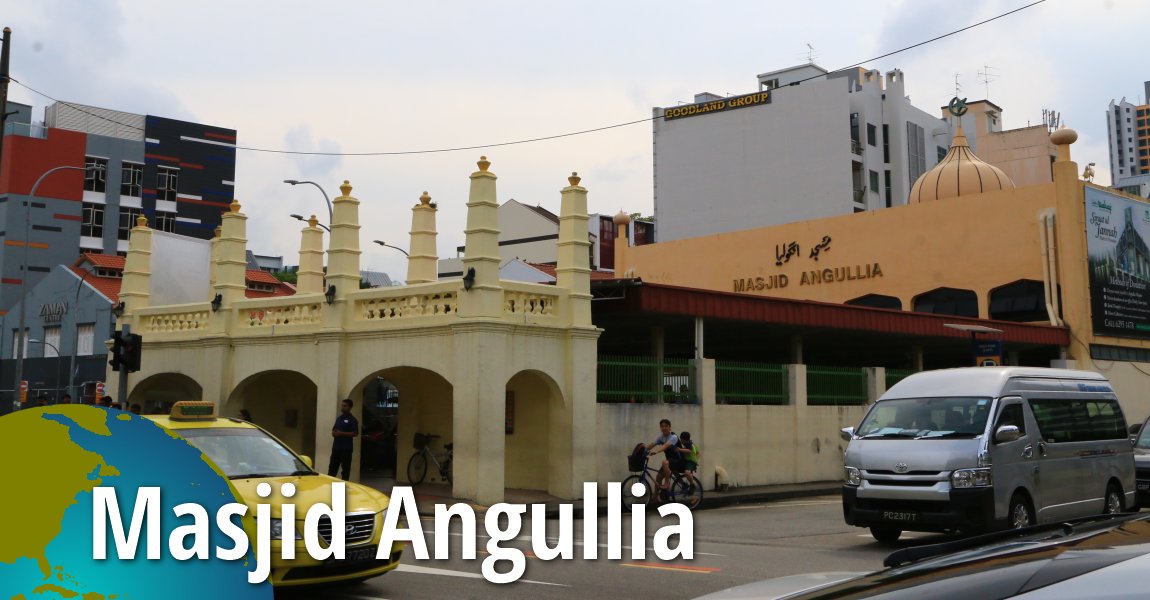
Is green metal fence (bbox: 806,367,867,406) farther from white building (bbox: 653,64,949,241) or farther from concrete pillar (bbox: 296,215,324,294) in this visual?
white building (bbox: 653,64,949,241)

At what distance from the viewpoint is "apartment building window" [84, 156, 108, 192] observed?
71438 millimetres

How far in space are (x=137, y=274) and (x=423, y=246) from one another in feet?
28.6

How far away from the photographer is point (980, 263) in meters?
36.5

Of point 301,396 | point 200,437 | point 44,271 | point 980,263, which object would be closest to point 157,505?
point 200,437

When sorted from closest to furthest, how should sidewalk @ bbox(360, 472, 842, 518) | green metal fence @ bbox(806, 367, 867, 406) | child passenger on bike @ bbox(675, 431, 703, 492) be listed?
sidewalk @ bbox(360, 472, 842, 518)
child passenger on bike @ bbox(675, 431, 703, 492)
green metal fence @ bbox(806, 367, 867, 406)

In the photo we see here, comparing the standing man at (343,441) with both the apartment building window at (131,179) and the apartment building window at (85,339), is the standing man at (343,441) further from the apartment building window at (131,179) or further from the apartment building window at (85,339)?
the apartment building window at (131,179)

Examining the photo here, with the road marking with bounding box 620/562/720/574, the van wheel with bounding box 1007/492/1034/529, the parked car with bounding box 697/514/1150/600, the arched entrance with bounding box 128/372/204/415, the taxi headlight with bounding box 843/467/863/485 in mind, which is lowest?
the road marking with bounding box 620/562/720/574

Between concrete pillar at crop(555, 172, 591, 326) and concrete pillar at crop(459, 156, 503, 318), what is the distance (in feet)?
5.05

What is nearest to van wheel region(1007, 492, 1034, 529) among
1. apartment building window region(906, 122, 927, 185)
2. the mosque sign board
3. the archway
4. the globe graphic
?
the archway

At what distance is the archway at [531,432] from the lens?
20.5 meters

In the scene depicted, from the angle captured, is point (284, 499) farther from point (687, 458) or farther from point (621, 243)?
point (621, 243)

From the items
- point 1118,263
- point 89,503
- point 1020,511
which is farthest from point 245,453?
point 1118,263

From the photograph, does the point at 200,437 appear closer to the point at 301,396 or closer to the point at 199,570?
the point at 199,570

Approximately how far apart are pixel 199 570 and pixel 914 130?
66073 mm
